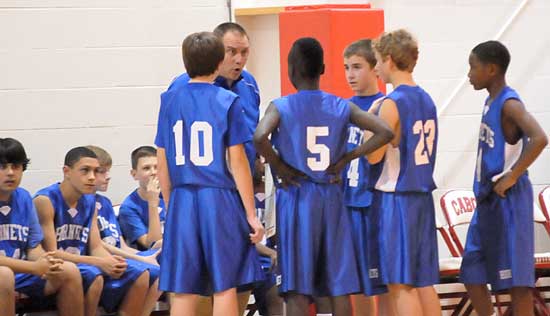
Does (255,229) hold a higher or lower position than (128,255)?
higher

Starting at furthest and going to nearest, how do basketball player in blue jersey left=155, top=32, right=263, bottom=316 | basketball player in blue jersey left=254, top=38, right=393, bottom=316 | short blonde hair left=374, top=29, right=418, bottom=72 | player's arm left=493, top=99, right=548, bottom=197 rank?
player's arm left=493, top=99, right=548, bottom=197, short blonde hair left=374, top=29, right=418, bottom=72, basketball player in blue jersey left=254, top=38, right=393, bottom=316, basketball player in blue jersey left=155, top=32, right=263, bottom=316

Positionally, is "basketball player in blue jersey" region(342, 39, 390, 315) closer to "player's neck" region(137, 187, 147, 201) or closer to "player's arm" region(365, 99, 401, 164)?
"player's arm" region(365, 99, 401, 164)

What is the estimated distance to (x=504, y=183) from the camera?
18.1ft

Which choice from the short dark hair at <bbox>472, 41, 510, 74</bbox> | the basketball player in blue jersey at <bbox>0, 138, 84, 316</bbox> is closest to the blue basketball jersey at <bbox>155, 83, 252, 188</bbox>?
the basketball player in blue jersey at <bbox>0, 138, 84, 316</bbox>

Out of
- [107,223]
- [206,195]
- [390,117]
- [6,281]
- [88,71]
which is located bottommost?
[6,281]

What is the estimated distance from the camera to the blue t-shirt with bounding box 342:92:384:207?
5516 mm

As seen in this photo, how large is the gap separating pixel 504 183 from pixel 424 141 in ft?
1.99

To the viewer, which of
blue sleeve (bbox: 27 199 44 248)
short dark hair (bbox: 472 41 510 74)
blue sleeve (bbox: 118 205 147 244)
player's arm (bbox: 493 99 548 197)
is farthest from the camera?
blue sleeve (bbox: 118 205 147 244)

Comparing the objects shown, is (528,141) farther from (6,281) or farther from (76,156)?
(6,281)

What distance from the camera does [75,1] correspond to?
7215 millimetres

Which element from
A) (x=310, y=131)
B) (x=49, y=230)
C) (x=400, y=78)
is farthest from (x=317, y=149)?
(x=49, y=230)

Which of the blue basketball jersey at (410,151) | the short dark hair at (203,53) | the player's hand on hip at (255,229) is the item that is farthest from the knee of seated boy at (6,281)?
the blue basketball jersey at (410,151)

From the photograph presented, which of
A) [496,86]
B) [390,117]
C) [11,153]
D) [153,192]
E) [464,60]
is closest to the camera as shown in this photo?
[390,117]

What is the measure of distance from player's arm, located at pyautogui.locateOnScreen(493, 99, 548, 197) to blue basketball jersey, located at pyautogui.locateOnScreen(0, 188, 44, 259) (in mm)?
2689
